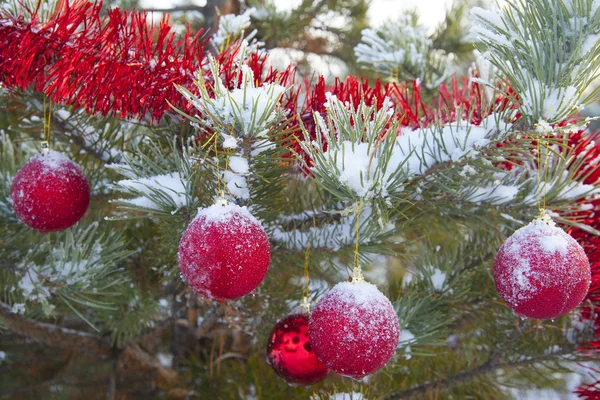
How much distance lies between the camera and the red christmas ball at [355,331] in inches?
20.3

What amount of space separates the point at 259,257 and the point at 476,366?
0.60 meters

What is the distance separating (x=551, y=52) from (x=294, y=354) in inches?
18.8

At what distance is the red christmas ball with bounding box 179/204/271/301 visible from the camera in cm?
50

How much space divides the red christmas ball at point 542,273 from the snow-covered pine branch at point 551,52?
5.2 inches

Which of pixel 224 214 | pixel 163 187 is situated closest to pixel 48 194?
pixel 163 187

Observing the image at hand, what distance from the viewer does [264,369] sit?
1052 millimetres

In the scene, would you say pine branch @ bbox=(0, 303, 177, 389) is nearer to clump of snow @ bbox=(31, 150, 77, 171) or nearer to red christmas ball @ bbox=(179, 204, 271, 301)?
clump of snow @ bbox=(31, 150, 77, 171)

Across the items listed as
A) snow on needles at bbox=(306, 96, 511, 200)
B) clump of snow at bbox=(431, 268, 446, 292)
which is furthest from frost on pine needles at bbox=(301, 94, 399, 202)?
clump of snow at bbox=(431, 268, 446, 292)

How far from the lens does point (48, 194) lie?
658 millimetres

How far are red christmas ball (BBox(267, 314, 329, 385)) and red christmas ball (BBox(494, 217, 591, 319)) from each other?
0.27 meters

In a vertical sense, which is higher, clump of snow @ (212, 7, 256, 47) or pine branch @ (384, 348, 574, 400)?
clump of snow @ (212, 7, 256, 47)

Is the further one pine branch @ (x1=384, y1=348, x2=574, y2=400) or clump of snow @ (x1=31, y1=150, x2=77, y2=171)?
pine branch @ (x1=384, y1=348, x2=574, y2=400)

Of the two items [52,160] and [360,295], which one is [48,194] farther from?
[360,295]

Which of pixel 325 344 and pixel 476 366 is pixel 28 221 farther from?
pixel 476 366
